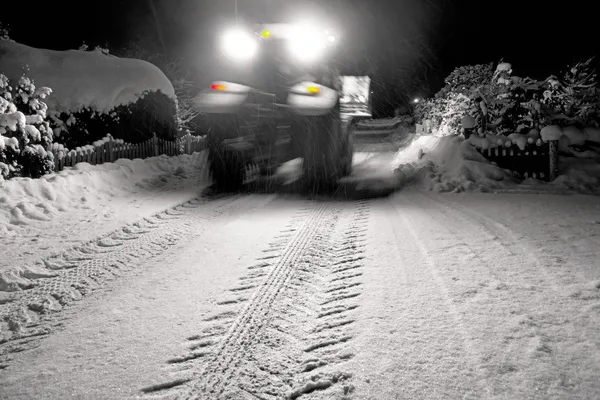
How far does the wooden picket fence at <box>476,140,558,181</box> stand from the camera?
9.38 metres

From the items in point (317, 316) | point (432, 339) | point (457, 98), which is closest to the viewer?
point (432, 339)

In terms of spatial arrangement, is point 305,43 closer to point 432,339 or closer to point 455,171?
point 455,171

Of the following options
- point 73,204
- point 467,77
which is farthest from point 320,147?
point 467,77

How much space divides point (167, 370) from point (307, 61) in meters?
8.40

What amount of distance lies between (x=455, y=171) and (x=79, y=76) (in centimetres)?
946

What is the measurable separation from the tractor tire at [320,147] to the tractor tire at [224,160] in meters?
1.32

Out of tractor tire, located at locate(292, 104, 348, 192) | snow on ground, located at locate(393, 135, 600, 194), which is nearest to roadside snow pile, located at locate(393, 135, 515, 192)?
snow on ground, located at locate(393, 135, 600, 194)

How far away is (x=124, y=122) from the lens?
41.0 feet

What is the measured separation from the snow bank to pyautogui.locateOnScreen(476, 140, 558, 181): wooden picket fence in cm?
929

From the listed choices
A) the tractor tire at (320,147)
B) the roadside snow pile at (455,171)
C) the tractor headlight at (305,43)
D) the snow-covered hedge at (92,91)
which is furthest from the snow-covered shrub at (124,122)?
the roadside snow pile at (455,171)

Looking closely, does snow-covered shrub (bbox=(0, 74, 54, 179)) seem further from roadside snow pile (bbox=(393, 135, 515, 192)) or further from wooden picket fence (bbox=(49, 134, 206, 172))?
roadside snow pile (bbox=(393, 135, 515, 192))

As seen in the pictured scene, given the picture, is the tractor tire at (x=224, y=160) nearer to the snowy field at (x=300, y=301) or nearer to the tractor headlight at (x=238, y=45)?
the tractor headlight at (x=238, y=45)

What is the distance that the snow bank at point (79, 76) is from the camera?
10.9 metres

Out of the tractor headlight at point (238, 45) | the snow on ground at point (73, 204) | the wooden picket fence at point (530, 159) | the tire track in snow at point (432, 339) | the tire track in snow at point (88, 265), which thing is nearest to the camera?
the tire track in snow at point (432, 339)
